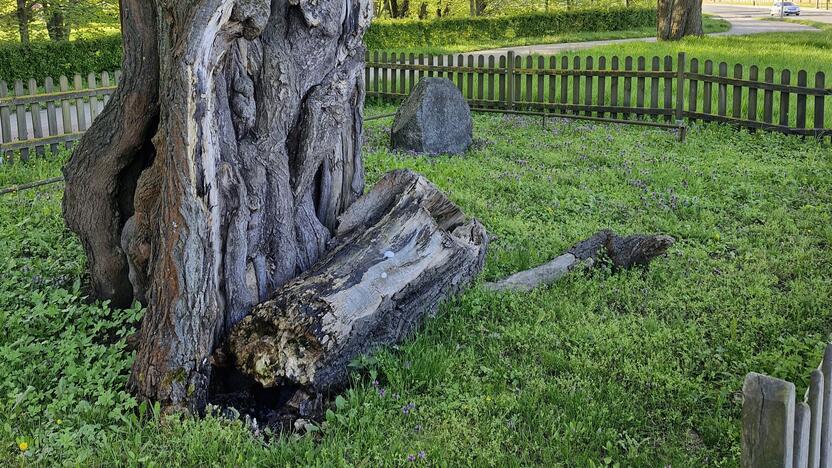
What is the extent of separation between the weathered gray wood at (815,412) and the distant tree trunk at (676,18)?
2407 cm

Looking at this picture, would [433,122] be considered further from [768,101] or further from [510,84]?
[768,101]

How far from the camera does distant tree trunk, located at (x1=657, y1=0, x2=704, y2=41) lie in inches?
990

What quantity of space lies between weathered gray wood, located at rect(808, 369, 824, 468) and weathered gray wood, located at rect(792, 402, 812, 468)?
0.10 metres

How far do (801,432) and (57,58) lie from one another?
21.6 meters

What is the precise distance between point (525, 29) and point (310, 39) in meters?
35.6

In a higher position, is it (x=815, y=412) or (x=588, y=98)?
(x=588, y=98)

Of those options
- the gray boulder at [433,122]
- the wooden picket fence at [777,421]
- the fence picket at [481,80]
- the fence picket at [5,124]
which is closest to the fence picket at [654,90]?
the fence picket at [481,80]

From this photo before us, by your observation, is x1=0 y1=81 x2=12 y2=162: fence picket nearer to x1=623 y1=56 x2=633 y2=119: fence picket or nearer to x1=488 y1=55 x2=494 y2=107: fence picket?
x1=488 y1=55 x2=494 y2=107: fence picket

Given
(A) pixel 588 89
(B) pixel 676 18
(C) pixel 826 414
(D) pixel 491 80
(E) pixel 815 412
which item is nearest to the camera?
(E) pixel 815 412

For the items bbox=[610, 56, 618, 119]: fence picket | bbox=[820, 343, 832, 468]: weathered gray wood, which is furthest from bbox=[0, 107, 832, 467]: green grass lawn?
bbox=[610, 56, 618, 119]: fence picket

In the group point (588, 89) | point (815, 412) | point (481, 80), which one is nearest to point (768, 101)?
point (588, 89)

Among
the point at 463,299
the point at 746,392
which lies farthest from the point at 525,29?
the point at 746,392

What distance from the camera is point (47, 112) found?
1145cm

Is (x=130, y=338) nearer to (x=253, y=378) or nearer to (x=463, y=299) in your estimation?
(x=253, y=378)
